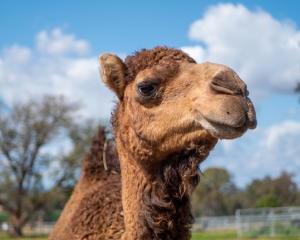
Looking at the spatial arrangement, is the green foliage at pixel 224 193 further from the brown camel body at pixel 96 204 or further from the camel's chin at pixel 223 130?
the camel's chin at pixel 223 130

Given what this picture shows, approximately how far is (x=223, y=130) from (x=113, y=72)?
1.33 m

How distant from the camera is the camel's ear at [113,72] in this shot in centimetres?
321

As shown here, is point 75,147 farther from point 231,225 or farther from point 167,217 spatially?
point 167,217

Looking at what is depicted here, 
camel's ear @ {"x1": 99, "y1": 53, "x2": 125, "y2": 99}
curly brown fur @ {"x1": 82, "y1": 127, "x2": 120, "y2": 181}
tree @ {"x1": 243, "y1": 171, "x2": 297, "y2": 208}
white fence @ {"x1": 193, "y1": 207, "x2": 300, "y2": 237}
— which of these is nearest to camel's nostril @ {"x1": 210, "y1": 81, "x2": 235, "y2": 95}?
camel's ear @ {"x1": 99, "y1": 53, "x2": 125, "y2": 99}

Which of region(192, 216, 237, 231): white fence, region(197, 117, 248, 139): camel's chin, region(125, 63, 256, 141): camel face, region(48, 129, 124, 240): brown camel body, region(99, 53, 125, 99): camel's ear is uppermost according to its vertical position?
region(99, 53, 125, 99): camel's ear

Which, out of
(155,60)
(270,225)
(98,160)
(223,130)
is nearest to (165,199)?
(223,130)

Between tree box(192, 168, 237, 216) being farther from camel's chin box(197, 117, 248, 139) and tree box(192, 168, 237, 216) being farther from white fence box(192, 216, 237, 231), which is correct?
camel's chin box(197, 117, 248, 139)

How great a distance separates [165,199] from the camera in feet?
9.37

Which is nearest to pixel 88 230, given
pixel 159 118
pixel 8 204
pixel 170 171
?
pixel 170 171

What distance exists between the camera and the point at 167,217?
2865 mm

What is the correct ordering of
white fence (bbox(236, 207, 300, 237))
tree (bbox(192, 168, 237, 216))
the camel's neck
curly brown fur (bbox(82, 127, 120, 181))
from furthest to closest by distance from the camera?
1. tree (bbox(192, 168, 237, 216))
2. white fence (bbox(236, 207, 300, 237))
3. curly brown fur (bbox(82, 127, 120, 181))
4. the camel's neck

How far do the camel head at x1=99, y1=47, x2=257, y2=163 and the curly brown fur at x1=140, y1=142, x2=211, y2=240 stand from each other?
13cm

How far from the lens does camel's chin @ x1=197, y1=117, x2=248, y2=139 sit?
95.3 inches

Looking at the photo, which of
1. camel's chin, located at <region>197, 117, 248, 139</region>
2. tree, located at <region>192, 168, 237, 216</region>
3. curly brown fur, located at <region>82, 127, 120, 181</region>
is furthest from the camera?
tree, located at <region>192, 168, 237, 216</region>
